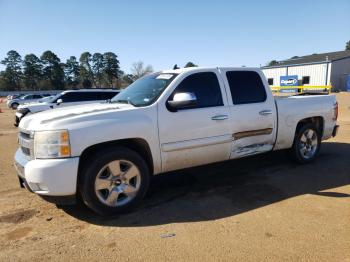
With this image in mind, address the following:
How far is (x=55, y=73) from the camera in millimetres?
89438

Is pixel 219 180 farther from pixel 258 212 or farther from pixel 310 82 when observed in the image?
pixel 310 82

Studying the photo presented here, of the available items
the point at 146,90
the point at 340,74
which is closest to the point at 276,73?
the point at 340,74

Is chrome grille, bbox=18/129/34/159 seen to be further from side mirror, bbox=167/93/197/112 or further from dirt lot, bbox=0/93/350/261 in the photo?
side mirror, bbox=167/93/197/112

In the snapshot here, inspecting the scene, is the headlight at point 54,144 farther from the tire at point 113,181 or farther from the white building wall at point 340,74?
the white building wall at point 340,74

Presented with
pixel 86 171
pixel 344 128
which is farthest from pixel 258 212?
pixel 344 128

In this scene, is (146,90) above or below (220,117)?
above

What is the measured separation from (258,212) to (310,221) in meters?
0.61

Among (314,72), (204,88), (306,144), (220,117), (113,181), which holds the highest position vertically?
(204,88)

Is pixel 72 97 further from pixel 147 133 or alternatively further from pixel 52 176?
pixel 52 176

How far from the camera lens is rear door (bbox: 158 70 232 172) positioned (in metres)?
4.16

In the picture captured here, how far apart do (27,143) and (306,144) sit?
4992mm

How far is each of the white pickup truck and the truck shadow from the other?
0.34m

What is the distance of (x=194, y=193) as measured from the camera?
4562 mm

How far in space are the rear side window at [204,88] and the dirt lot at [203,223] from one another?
1.37 m
